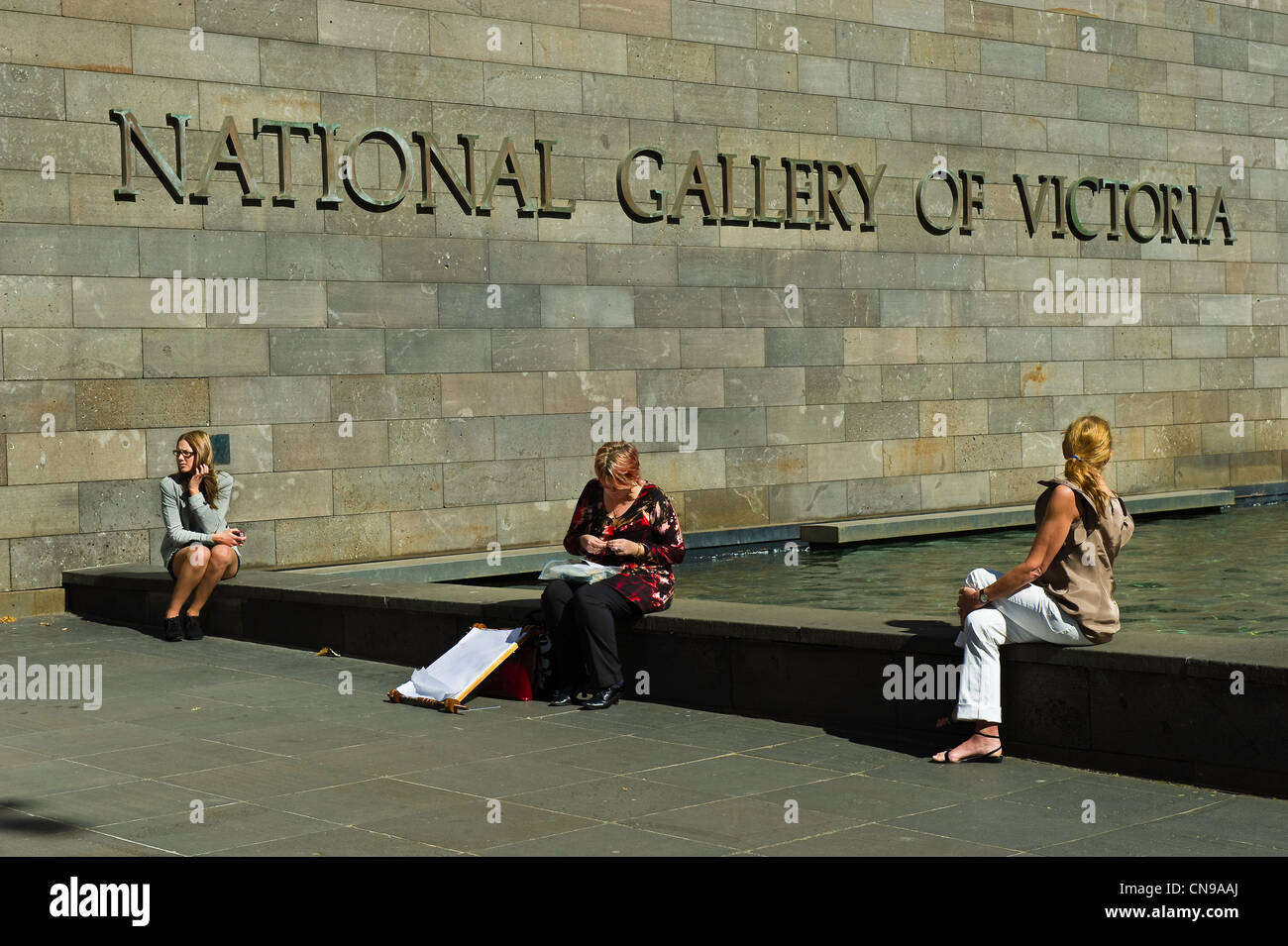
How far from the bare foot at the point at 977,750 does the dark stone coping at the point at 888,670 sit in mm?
180

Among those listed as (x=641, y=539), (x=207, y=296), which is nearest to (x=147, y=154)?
(x=207, y=296)

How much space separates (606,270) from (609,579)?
278 inches

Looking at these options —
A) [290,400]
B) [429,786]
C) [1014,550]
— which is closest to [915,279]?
[1014,550]

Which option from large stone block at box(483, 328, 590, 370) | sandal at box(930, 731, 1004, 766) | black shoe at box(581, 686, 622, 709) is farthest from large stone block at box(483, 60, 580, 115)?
sandal at box(930, 731, 1004, 766)

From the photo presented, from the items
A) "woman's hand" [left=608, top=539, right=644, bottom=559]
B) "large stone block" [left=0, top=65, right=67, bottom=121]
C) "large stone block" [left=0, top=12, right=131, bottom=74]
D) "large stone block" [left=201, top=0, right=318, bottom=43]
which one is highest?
"large stone block" [left=201, top=0, right=318, bottom=43]

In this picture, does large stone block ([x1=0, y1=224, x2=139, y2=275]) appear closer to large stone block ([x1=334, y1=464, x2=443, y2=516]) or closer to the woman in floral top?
large stone block ([x1=334, y1=464, x2=443, y2=516])

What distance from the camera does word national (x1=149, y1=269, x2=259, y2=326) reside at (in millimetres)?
13070

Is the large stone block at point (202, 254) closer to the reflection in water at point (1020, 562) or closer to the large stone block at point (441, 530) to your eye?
the large stone block at point (441, 530)

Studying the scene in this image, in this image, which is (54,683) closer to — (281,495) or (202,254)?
(281,495)

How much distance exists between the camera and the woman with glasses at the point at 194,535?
11.4 metres

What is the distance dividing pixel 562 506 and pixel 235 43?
16.3 feet

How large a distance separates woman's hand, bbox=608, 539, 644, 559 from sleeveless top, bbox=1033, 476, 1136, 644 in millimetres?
2416

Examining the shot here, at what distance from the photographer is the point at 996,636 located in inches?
282
